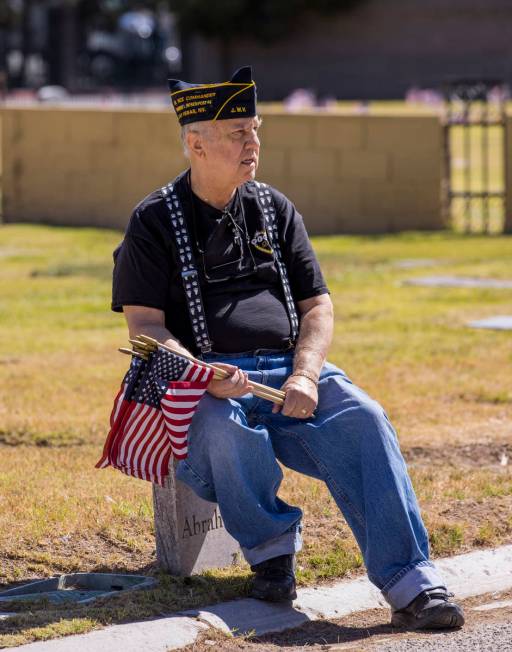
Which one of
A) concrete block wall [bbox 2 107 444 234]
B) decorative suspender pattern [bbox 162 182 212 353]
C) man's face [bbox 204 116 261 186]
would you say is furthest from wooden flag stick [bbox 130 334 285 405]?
concrete block wall [bbox 2 107 444 234]

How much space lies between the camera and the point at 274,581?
442 centimetres

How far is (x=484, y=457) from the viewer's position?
632cm

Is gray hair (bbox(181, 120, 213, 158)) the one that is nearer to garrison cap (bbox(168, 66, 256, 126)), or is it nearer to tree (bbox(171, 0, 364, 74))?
garrison cap (bbox(168, 66, 256, 126))

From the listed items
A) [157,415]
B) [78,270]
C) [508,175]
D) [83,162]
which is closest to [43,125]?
[83,162]

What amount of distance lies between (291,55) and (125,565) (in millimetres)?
50699

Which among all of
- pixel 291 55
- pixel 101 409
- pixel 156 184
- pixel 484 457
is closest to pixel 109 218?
pixel 156 184

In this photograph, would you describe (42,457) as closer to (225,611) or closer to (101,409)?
(101,409)

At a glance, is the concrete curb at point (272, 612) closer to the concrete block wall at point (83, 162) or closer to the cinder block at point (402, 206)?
the cinder block at point (402, 206)

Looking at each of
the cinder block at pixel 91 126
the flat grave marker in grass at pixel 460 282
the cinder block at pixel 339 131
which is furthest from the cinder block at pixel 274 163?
the flat grave marker in grass at pixel 460 282

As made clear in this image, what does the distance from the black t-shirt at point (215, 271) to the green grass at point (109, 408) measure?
83 centimetres

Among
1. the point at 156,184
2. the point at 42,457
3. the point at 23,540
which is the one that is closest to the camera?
the point at 23,540

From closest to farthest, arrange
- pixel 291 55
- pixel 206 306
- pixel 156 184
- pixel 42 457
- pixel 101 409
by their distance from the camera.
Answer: pixel 206 306 < pixel 42 457 < pixel 101 409 < pixel 156 184 < pixel 291 55

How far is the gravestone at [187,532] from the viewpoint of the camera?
4.57 m

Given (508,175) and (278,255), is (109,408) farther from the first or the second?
(508,175)
